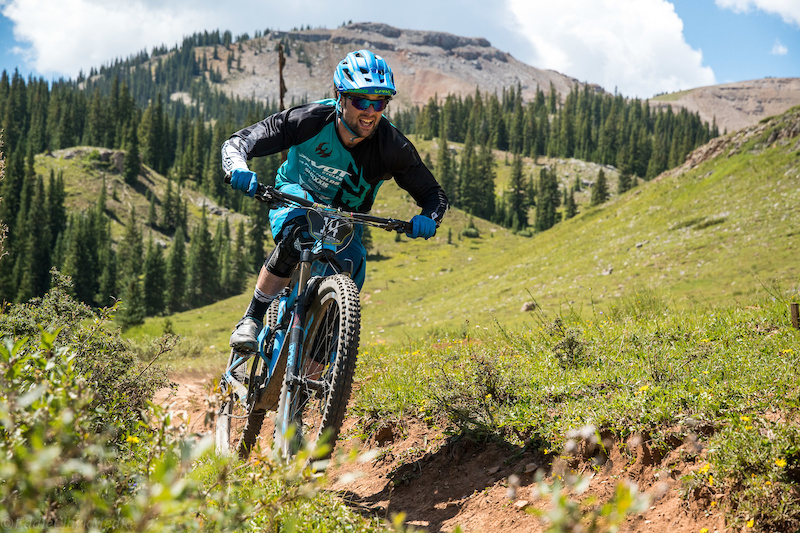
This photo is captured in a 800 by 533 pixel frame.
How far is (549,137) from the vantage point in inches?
6442

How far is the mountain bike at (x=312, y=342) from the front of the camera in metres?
3.93

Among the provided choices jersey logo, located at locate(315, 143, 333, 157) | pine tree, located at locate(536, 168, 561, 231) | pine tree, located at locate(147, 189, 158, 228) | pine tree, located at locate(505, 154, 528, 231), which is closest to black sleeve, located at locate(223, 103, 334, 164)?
jersey logo, located at locate(315, 143, 333, 157)

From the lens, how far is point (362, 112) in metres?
4.72

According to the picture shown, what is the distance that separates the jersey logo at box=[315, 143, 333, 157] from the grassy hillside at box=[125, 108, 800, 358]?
8.14 metres

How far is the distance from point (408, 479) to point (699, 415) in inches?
88.5

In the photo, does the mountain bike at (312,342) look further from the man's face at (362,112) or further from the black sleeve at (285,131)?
the man's face at (362,112)

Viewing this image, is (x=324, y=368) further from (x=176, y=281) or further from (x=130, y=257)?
(x=130, y=257)

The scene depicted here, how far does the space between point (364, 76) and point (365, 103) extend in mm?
216

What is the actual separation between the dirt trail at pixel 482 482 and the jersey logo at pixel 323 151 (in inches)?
91.6

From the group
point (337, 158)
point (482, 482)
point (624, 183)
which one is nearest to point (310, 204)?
point (337, 158)

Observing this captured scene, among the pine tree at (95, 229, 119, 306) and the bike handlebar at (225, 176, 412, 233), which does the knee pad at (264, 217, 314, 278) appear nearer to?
the bike handlebar at (225, 176, 412, 233)

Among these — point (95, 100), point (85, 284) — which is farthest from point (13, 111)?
point (85, 284)

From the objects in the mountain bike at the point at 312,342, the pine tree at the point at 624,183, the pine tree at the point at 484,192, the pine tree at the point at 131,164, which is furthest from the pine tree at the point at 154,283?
the pine tree at the point at 624,183

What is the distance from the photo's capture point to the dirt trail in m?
3.27
